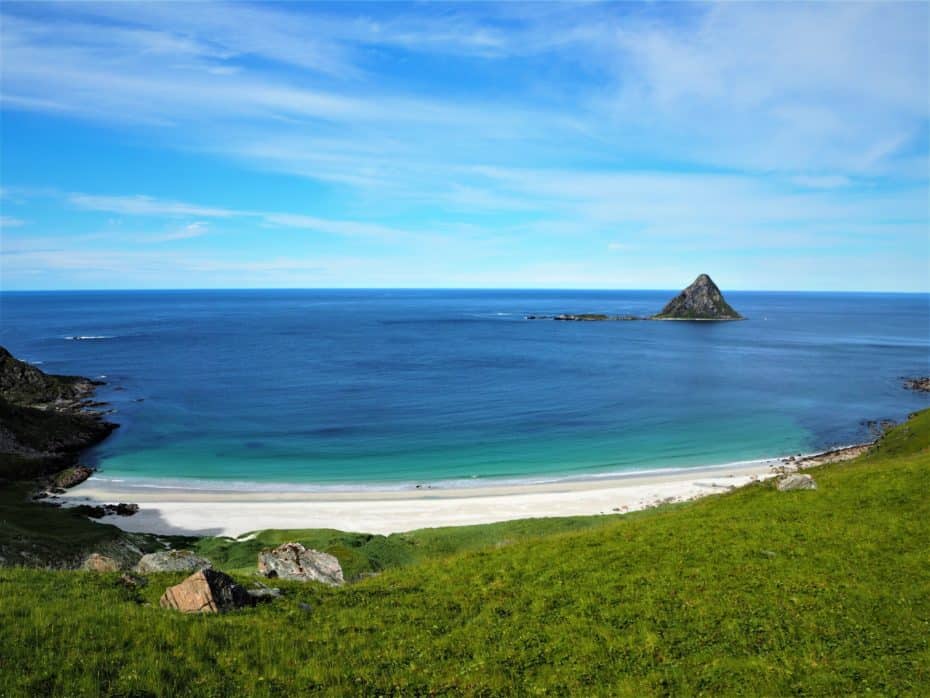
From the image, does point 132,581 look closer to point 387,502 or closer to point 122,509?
point 387,502

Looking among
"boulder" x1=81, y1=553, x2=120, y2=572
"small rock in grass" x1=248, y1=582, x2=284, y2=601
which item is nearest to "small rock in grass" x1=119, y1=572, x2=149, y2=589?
"boulder" x1=81, y1=553, x2=120, y2=572

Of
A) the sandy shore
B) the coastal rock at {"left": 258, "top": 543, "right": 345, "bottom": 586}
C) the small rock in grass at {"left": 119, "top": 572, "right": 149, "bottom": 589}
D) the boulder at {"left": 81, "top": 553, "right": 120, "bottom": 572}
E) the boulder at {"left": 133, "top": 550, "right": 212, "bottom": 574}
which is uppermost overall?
the small rock in grass at {"left": 119, "top": 572, "right": 149, "bottom": 589}

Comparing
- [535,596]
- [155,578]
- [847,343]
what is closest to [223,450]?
[155,578]

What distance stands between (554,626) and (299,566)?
11.5 meters

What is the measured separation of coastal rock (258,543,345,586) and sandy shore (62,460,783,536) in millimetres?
18722

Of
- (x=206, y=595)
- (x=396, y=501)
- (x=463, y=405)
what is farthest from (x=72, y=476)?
(x=206, y=595)

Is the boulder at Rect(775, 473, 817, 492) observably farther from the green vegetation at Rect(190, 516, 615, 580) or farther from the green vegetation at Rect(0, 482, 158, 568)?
the green vegetation at Rect(0, 482, 158, 568)

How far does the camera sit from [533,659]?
15.2 m

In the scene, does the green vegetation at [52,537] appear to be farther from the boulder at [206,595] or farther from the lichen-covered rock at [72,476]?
the boulder at [206,595]

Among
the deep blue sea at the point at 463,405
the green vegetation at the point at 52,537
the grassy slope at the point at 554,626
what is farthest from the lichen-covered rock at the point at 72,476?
the grassy slope at the point at 554,626

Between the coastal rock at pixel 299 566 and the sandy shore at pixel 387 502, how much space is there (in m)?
18.7

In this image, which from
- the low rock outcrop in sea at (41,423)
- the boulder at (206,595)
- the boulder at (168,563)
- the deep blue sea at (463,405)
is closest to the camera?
the boulder at (206,595)

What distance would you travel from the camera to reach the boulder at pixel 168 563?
2034cm

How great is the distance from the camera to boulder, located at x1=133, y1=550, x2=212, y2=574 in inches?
801
